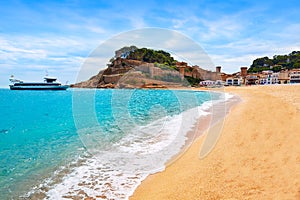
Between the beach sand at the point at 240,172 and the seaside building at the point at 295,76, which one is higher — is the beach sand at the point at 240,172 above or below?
below

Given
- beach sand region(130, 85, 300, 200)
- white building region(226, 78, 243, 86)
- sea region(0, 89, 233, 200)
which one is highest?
white building region(226, 78, 243, 86)

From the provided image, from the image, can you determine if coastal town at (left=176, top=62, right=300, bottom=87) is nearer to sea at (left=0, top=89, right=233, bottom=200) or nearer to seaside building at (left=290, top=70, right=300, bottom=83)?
seaside building at (left=290, top=70, right=300, bottom=83)

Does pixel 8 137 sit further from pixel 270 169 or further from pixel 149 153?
pixel 270 169

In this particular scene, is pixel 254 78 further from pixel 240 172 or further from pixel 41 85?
pixel 240 172

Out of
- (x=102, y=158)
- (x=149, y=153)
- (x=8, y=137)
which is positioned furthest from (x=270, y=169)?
(x=8, y=137)

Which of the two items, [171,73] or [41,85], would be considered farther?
[41,85]

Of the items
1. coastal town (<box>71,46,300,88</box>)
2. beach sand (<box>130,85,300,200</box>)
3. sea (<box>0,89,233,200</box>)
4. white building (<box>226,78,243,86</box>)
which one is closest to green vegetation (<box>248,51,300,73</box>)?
coastal town (<box>71,46,300,88</box>)

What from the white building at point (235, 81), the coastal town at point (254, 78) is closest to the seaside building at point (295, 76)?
the coastal town at point (254, 78)

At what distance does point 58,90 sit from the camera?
94.4 meters

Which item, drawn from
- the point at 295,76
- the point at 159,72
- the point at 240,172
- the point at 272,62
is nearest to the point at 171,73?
the point at 159,72

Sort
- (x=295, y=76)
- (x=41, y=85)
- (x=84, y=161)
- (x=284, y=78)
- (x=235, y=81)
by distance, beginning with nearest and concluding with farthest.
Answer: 1. (x=84, y=161)
2. (x=295, y=76)
3. (x=284, y=78)
4. (x=41, y=85)
5. (x=235, y=81)

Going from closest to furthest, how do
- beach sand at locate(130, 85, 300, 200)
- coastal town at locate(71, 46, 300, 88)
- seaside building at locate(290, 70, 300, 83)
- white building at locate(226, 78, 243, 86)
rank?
beach sand at locate(130, 85, 300, 200) → coastal town at locate(71, 46, 300, 88) → seaside building at locate(290, 70, 300, 83) → white building at locate(226, 78, 243, 86)

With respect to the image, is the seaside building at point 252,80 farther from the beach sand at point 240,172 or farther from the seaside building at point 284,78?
the beach sand at point 240,172

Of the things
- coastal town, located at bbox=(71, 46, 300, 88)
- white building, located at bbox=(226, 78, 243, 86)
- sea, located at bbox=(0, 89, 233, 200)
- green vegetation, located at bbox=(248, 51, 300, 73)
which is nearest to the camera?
sea, located at bbox=(0, 89, 233, 200)
